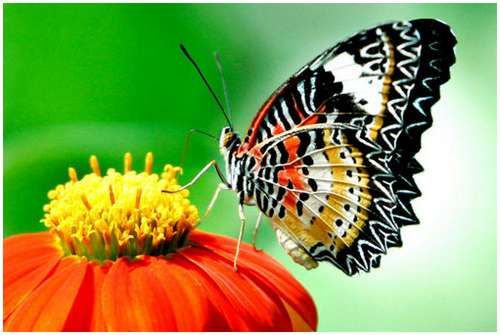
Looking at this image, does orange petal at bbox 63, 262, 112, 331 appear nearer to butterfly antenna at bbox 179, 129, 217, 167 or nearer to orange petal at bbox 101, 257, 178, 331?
orange petal at bbox 101, 257, 178, 331

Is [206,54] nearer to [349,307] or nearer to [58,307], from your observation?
[349,307]

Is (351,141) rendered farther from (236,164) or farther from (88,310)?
(88,310)

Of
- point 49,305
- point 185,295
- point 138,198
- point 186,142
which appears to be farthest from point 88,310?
point 186,142

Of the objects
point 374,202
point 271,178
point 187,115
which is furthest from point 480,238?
point 187,115

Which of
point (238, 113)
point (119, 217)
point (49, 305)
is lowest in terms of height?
point (49, 305)

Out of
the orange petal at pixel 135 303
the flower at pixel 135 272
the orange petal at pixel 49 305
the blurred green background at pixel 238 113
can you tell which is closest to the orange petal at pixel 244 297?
the flower at pixel 135 272

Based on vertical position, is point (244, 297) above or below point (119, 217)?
below
